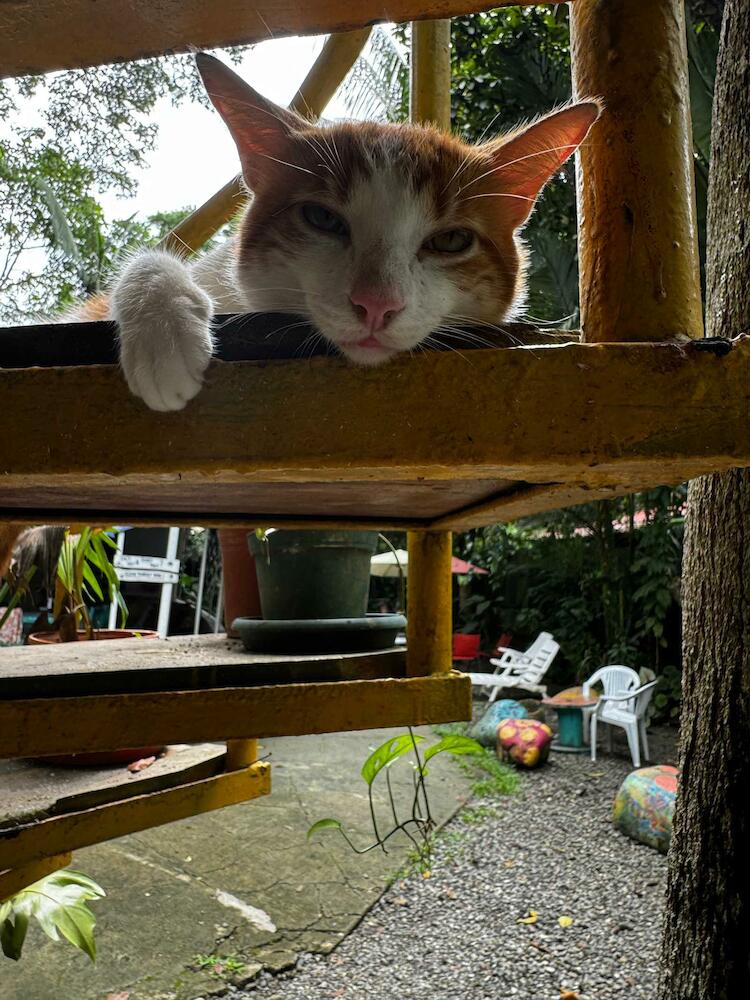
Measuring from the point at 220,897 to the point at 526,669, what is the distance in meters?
4.24

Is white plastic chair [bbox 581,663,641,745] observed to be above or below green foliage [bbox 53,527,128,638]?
below

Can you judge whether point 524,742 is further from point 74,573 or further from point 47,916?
point 47,916

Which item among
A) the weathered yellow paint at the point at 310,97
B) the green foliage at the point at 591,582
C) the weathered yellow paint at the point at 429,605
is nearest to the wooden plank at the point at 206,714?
the weathered yellow paint at the point at 429,605

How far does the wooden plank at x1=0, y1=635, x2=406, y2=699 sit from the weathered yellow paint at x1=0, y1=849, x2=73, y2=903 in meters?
0.33

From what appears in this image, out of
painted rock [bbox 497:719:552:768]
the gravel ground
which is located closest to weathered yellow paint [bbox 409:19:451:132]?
the gravel ground

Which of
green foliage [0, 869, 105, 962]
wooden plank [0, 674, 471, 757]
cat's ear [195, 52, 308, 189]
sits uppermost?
cat's ear [195, 52, 308, 189]

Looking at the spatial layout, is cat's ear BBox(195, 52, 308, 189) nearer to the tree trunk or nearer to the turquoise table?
the tree trunk

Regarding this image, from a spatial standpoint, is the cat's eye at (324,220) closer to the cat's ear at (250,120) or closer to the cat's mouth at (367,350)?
the cat's ear at (250,120)

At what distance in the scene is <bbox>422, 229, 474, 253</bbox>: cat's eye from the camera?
993mm

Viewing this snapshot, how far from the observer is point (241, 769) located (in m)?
1.72

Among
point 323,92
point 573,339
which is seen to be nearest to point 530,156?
point 573,339

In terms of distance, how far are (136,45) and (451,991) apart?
2971 millimetres

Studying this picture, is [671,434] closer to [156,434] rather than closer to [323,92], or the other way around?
[156,434]

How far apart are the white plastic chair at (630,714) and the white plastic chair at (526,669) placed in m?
1.10
